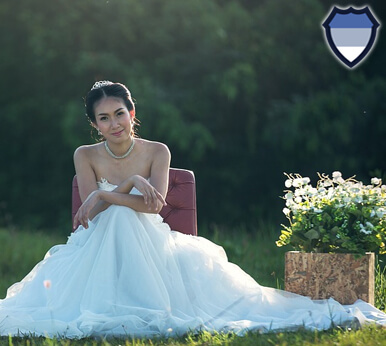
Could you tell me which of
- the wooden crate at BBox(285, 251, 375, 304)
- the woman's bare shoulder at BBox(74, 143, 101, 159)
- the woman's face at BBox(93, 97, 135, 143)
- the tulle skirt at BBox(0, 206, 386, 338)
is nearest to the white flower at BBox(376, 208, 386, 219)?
the wooden crate at BBox(285, 251, 375, 304)

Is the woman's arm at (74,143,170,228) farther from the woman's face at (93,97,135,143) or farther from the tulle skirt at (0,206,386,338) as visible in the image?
the woman's face at (93,97,135,143)

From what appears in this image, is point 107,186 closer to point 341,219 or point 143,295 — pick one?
point 143,295

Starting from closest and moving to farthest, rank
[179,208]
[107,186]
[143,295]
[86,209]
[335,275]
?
[143,295], [86,209], [335,275], [107,186], [179,208]

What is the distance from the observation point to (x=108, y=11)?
1098 cm

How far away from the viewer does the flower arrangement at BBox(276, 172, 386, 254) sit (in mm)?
3916

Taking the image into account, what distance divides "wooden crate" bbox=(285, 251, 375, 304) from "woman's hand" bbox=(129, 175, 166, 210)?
2.74ft

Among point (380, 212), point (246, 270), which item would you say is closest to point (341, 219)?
point (380, 212)

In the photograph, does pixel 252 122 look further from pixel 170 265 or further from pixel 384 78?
pixel 170 265

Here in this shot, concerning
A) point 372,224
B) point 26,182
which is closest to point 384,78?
point 26,182

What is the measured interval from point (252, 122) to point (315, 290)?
714 centimetres

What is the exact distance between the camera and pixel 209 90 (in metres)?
10.7

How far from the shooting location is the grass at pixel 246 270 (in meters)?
3.14

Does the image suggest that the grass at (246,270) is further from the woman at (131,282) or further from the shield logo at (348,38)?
the shield logo at (348,38)

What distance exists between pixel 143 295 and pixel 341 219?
1201mm
